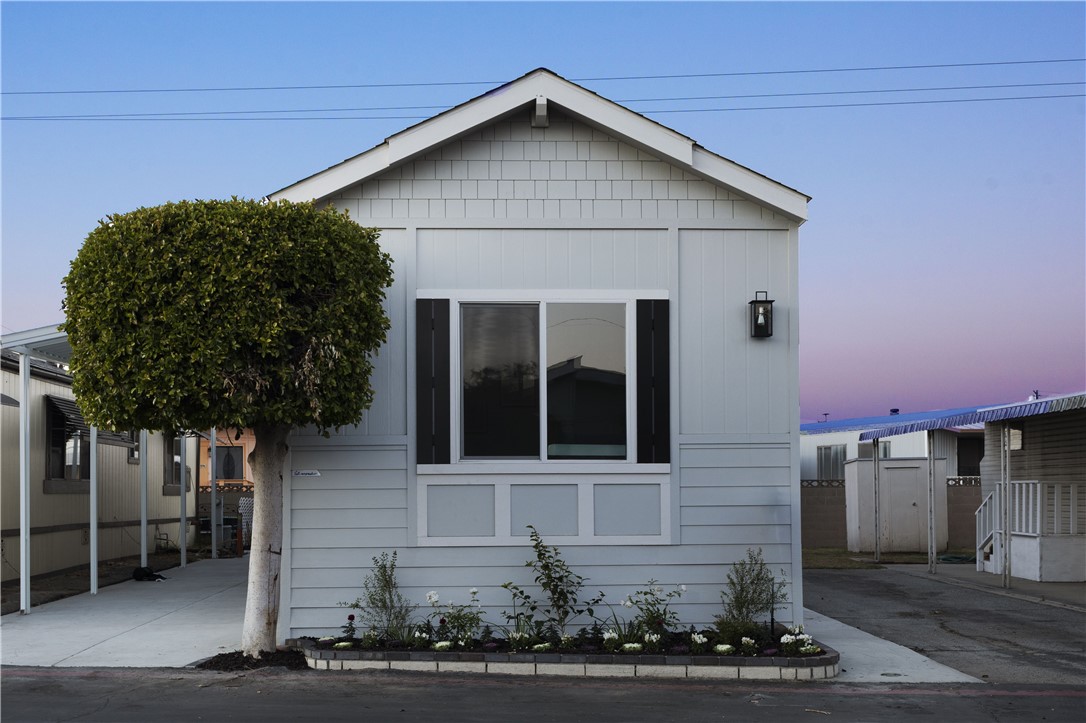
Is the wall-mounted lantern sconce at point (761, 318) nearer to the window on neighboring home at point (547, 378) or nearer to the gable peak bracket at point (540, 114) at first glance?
the window on neighboring home at point (547, 378)

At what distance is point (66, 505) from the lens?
16.4 m

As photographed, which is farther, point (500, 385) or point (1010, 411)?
point (1010, 411)

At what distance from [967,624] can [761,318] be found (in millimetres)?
4946

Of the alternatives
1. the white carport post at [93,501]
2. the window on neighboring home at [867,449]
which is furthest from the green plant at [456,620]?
the window on neighboring home at [867,449]

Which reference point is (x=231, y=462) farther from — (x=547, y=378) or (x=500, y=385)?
(x=547, y=378)

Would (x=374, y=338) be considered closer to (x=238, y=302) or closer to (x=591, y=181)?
(x=238, y=302)

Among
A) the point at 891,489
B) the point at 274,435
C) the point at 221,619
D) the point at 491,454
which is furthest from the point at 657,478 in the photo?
the point at 891,489

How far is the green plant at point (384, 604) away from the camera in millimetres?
9289

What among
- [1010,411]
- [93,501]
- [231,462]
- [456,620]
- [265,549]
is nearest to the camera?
[265,549]

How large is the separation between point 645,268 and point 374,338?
2.60m

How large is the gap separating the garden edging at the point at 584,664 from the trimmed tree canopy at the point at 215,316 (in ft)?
6.58

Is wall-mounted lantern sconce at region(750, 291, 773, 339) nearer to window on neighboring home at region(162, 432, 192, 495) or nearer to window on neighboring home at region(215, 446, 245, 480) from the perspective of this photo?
window on neighboring home at region(162, 432, 192, 495)

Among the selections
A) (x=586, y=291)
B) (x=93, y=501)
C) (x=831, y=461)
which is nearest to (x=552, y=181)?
(x=586, y=291)

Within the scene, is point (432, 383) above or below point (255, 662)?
above
